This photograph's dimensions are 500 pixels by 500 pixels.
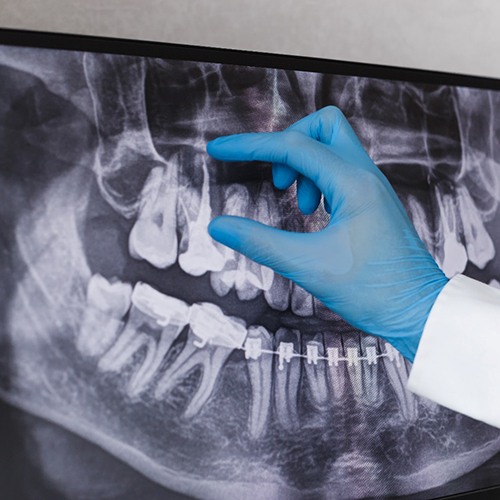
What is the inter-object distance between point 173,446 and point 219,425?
0.22ft

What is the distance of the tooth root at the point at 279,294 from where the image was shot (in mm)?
978

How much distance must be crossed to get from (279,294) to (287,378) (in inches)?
4.6

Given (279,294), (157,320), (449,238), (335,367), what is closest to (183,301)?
(157,320)

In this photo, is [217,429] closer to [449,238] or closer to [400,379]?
[400,379]

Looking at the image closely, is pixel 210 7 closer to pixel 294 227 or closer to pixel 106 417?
pixel 294 227

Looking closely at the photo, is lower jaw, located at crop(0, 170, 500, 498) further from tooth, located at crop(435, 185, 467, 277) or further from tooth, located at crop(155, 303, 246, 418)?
tooth, located at crop(435, 185, 467, 277)

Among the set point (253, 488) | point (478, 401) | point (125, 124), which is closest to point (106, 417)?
point (253, 488)

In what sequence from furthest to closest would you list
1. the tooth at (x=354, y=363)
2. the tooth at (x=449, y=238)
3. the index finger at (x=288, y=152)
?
1. the tooth at (x=449, y=238)
2. the tooth at (x=354, y=363)
3. the index finger at (x=288, y=152)

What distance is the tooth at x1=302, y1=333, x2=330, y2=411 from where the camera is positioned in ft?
3.25

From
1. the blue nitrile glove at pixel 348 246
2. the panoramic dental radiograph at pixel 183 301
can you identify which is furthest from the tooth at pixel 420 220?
the blue nitrile glove at pixel 348 246

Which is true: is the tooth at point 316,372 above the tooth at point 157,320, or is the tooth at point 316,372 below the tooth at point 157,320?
below

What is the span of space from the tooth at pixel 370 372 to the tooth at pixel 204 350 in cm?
21

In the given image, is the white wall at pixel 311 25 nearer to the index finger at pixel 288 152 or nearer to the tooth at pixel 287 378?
the index finger at pixel 288 152

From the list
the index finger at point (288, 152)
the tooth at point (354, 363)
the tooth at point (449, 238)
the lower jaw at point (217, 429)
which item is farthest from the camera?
the tooth at point (449, 238)
